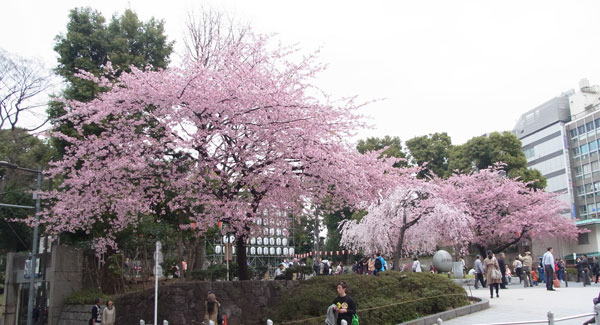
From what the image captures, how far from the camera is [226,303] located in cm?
1413

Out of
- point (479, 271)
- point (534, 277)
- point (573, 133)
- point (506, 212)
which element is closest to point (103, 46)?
point (479, 271)

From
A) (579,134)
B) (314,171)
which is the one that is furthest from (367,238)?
(579,134)

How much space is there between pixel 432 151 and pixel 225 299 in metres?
39.6

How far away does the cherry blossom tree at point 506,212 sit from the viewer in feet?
117

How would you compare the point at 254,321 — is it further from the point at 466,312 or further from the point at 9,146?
the point at 9,146

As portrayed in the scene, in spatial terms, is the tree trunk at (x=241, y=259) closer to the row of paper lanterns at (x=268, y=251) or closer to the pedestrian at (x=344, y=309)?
the pedestrian at (x=344, y=309)

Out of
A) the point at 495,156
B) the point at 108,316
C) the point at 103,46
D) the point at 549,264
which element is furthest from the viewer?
the point at 495,156

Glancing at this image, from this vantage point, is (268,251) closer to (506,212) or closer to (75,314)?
(75,314)

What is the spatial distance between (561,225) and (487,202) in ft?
18.2

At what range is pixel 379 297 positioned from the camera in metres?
13.6

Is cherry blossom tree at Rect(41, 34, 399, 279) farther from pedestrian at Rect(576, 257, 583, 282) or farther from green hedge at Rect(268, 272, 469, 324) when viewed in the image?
pedestrian at Rect(576, 257, 583, 282)

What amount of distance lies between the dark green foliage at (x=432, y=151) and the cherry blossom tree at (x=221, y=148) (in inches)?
1425

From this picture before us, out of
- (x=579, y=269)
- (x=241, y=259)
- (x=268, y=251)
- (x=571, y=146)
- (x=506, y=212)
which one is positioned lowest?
(x=579, y=269)

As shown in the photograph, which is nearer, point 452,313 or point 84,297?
point 452,313
